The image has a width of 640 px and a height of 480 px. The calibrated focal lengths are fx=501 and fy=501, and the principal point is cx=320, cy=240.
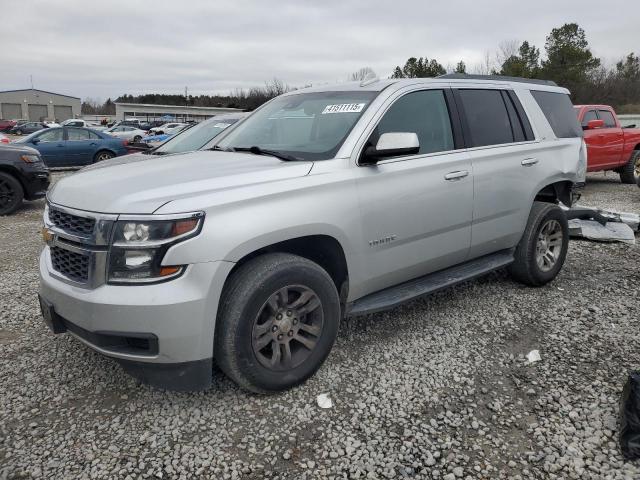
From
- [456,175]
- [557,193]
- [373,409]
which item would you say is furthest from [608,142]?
[373,409]

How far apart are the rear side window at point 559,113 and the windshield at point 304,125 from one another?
222cm

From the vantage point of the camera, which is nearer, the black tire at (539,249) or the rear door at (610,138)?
the black tire at (539,249)

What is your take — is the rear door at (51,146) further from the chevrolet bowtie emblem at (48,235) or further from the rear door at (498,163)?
the rear door at (498,163)

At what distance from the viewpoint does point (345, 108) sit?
11.6 feet

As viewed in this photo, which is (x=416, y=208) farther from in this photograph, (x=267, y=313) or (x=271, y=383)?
(x=271, y=383)

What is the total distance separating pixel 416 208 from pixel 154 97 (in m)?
111

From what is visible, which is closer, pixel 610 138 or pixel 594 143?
pixel 594 143

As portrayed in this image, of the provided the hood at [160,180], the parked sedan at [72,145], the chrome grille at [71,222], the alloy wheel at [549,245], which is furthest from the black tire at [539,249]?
the parked sedan at [72,145]

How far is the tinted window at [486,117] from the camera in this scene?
4.07m

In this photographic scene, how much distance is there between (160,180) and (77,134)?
14596 millimetres

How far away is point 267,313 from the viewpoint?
289 centimetres

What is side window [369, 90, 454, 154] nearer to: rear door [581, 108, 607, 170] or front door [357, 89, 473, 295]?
front door [357, 89, 473, 295]

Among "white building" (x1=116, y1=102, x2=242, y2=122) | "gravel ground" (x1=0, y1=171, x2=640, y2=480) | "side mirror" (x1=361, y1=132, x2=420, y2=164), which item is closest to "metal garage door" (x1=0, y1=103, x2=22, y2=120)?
"white building" (x1=116, y1=102, x2=242, y2=122)

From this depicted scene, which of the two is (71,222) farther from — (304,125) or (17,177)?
(17,177)
